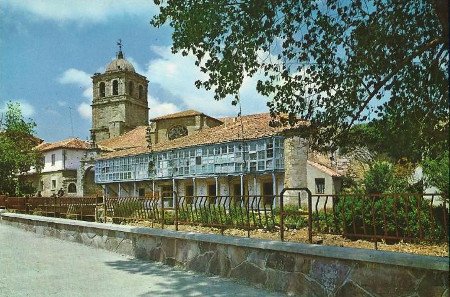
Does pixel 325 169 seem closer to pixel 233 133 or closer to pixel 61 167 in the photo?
pixel 233 133

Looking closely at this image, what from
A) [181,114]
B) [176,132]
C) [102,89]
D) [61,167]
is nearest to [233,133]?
[181,114]

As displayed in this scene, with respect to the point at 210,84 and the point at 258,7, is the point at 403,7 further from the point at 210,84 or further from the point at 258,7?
the point at 210,84

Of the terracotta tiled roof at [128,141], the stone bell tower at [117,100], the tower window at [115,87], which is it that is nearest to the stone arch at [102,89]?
the stone bell tower at [117,100]

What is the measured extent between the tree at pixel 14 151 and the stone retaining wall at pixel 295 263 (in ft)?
122

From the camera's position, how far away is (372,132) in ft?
25.3

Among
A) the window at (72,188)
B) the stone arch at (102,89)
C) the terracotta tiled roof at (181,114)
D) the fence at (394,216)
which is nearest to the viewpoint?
the fence at (394,216)

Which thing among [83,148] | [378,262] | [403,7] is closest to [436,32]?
[403,7]

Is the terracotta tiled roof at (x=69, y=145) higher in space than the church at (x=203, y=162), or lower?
higher

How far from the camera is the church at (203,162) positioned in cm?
3189

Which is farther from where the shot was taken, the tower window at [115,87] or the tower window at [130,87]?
the tower window at [130,87]

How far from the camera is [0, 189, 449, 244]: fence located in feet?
17.5

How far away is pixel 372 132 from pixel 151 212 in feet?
16.5

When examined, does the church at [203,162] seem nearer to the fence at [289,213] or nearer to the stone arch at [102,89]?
the stone arch at [102,89]

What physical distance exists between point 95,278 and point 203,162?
3018cm
